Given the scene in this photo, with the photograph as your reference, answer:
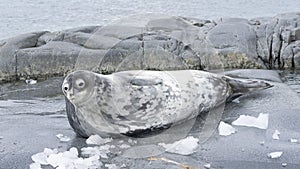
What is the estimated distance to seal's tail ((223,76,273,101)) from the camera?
14.0 ft

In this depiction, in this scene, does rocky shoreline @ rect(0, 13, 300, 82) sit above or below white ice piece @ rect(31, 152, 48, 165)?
below

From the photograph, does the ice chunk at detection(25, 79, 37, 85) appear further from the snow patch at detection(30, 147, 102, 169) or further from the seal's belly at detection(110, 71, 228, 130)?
the snow patch at detection(30, 147, 102, 169)

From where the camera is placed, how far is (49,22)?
11750 millimetres

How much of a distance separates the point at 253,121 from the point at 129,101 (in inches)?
35.2

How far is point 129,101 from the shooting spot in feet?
11.3

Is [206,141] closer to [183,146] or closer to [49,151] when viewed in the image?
[183,146]

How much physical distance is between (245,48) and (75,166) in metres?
4.52

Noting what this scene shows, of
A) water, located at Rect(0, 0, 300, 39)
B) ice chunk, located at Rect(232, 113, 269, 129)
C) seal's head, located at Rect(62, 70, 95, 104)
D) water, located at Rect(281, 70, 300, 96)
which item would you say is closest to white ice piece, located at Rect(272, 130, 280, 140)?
ice chunk, located at Rect(232, 113, 269, 129)

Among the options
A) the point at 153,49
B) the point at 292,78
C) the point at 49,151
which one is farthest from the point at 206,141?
the point at 153,49

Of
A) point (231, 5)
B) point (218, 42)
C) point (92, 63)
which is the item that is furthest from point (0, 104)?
point (231, 5)

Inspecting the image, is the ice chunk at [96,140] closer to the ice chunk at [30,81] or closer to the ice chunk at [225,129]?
the ice chunk at [225,129]

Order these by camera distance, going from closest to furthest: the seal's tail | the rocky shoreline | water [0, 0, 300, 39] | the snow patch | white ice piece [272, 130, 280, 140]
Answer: the snow patch
white ice piece [272, 130, 280, 140]
the seal's tail
the rocky shoreline
water [0, 0, 300, 39]

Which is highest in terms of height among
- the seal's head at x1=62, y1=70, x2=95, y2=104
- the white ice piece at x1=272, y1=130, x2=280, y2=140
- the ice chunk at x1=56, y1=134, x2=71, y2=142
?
the seal's head at x1=62, y1=70, x2=95, y2=104

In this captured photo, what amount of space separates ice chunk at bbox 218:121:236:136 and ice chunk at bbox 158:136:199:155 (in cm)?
24
